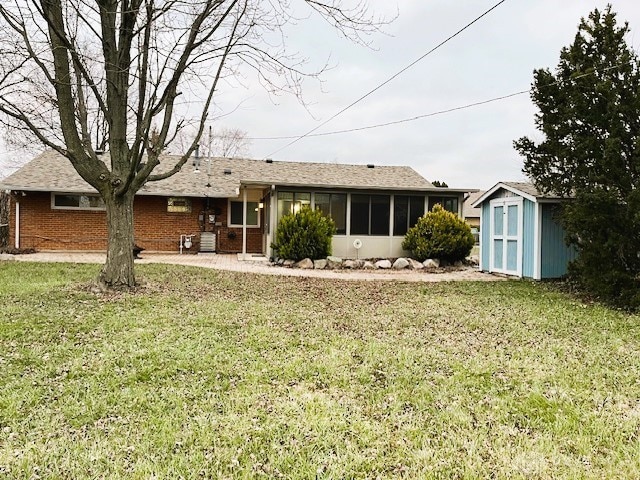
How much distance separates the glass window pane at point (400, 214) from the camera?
15773mm

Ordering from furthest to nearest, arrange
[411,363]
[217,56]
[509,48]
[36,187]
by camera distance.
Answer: [36,187] < [509,48] < [217,56] < [411,363]

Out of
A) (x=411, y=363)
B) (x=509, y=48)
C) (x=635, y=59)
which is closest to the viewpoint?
(x=411, y=363)

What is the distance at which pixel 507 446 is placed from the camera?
2855 millimetres

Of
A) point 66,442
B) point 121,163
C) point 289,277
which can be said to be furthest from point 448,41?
point 66,442

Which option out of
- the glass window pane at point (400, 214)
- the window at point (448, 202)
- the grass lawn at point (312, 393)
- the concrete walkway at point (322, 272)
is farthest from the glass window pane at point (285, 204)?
the grass lawn at point (312, 393)

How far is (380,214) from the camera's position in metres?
15.7

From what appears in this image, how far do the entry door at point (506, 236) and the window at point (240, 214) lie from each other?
Answer: 8706 millimetres

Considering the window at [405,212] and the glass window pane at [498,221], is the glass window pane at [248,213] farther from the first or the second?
the glass window pane at [498,221]

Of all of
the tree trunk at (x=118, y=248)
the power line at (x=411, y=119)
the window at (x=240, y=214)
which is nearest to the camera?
the tree trunk at (x=118, y=248)

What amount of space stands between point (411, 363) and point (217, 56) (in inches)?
258

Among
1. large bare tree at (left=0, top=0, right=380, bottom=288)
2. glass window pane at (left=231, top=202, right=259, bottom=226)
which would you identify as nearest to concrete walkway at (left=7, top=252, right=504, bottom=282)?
glass window pane at (left=231, top=202, right=259, bottom=226)

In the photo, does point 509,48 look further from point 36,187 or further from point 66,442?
point 36,187

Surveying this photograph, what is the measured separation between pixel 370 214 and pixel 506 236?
457cm

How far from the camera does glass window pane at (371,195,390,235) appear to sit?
15.6 metres
